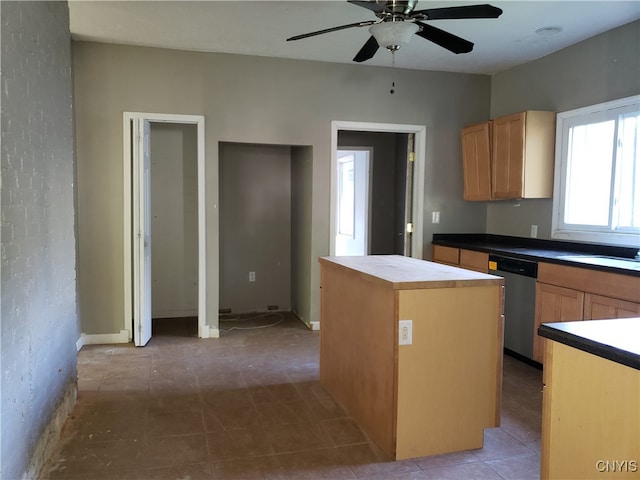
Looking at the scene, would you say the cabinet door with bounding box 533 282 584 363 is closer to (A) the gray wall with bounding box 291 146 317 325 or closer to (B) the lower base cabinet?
(B) the lower base cabinet

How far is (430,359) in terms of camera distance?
2316mm

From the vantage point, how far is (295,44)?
13.2ft

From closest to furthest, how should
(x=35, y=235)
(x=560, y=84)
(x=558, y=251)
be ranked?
1. (x=35, y=235)
2. (x=558, y=251)
3. (x=560, y=84)

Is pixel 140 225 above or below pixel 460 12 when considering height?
below

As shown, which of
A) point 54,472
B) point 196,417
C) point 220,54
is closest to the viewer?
point 54,472

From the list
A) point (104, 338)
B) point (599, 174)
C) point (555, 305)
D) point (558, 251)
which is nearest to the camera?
point (555, 305)

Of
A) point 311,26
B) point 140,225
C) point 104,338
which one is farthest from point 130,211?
point 311,26

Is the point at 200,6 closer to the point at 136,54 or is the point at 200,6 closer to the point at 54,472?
the point at 136,54

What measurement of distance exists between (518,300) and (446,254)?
1.05 metres

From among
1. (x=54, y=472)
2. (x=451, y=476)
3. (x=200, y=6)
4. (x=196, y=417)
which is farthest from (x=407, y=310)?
(x=200, y=6)

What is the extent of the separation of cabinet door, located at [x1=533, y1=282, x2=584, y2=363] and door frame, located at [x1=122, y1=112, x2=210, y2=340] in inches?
110

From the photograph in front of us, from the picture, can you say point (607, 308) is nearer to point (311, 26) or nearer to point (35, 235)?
point (311, 26)

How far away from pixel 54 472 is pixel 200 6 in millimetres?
2901

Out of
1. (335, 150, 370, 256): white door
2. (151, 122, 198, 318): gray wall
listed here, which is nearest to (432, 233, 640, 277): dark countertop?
(335, 150, 370, 256): white door
